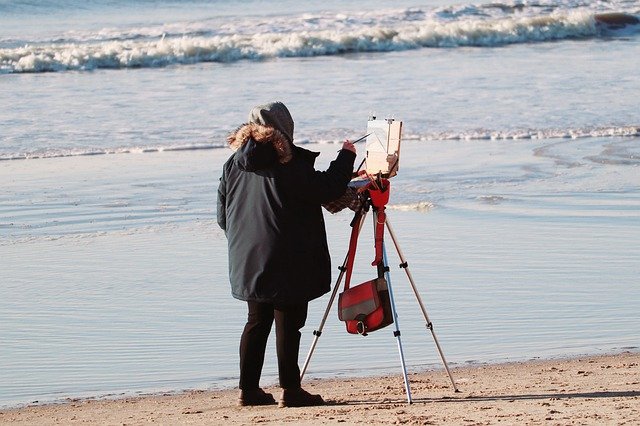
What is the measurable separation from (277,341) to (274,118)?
1.08 meters

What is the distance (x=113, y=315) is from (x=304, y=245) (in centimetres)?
235

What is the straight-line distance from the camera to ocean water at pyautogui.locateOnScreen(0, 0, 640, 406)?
281 inches

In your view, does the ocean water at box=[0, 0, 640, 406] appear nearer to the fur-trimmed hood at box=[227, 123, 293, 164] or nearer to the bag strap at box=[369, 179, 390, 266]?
the bag strap at box=[369, 179, 390, 266]

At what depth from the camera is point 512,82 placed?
21484 mm

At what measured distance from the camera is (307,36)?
101ft

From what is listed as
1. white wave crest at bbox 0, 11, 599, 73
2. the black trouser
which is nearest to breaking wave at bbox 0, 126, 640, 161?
the black trouser

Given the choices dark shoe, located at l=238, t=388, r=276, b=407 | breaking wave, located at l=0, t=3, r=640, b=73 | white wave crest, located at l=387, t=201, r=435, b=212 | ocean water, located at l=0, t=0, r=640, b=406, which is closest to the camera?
dark shoe, located at l=238, t=388, r=276, b=407

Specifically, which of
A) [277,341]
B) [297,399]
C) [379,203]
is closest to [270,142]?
[379,203]

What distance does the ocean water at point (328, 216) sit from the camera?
714cm

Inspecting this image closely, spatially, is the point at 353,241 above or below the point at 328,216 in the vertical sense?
above

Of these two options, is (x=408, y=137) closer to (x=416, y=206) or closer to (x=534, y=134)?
(x=534, y=134)

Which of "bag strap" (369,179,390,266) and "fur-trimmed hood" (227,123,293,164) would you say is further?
"bag strap" (369,179,390,266)

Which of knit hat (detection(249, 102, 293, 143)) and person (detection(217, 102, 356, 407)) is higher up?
knit hat (detection(249, 102, 293, 143))

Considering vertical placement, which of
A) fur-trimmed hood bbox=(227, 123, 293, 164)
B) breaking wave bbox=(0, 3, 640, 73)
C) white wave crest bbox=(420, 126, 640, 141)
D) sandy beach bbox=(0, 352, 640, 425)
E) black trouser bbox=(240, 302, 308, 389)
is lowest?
sandy beach bbox=(0, 352, 640, 425)
